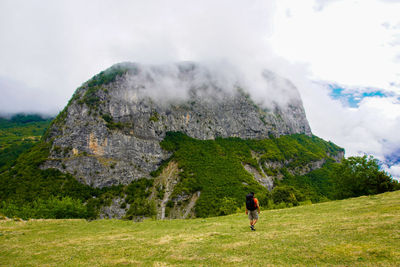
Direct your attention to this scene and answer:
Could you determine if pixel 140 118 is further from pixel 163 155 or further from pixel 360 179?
Answer: pixel 360 179

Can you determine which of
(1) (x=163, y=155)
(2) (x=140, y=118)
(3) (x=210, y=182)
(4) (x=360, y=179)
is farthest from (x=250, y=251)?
(2) (x=140, y=118)

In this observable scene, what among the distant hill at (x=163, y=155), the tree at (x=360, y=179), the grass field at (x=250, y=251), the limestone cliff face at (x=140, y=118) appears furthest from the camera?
the limestone cliff face at (x=140, y=118)

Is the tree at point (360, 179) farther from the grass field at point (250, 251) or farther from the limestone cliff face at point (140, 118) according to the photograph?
the limestone cliff face at point (140, 118)

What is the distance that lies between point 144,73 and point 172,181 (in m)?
88.9

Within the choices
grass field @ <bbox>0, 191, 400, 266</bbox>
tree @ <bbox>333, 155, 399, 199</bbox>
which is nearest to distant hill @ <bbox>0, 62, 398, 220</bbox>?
tree @ <bbox>333, 155, 399, 199</bbox>

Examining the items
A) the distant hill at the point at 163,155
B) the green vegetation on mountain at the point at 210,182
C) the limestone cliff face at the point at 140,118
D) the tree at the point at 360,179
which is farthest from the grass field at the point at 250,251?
the limestone cliff face at the point at 140,118

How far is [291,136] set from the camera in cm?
19500

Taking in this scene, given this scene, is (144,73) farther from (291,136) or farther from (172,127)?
(291,136)

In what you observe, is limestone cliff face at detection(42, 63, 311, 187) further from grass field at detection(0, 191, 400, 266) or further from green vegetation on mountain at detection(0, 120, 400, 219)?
grass field at detection(0, 191, 400, 266)

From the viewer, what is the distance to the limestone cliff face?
117750 millimetres

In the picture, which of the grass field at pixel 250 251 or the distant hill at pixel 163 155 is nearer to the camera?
A: the grass field at pixel 250 251

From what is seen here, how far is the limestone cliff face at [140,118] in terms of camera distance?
11775 centimetres

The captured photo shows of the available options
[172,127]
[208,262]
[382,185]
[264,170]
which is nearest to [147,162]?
[172,127]

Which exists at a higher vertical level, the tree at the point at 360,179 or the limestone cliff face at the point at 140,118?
the limestone cliff face at the point at 140,118
